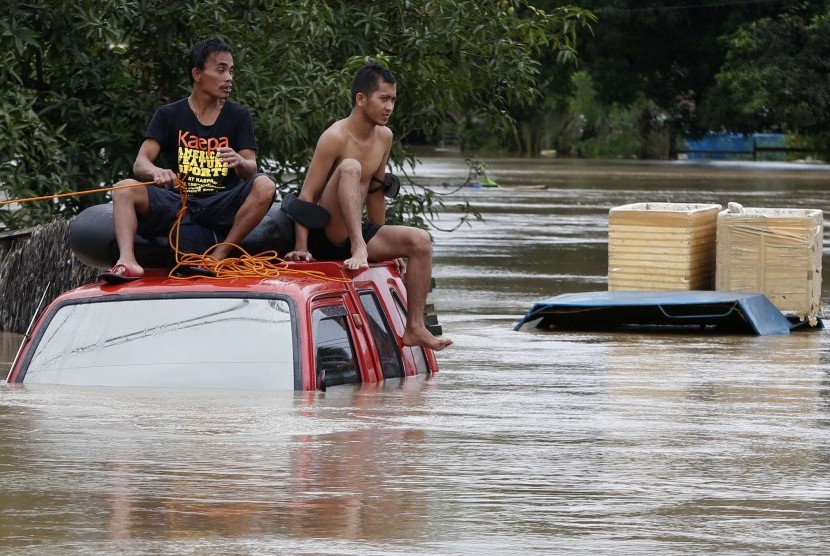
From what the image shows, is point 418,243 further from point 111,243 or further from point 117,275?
point 117,275

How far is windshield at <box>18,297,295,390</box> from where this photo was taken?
8.00 meters

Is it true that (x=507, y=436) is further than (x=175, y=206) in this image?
No

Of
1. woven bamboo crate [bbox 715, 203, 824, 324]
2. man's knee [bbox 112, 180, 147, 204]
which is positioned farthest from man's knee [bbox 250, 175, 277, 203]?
woven bamboo crate [bbox 715, 203, 824, 324]

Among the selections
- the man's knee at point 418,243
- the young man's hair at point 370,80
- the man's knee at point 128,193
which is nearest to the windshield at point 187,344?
the man's knee at point 128,193

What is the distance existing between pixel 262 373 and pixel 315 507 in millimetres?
2013

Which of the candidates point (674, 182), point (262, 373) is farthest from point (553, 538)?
point (674, 182)

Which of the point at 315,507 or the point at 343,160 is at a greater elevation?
the point at 343,160

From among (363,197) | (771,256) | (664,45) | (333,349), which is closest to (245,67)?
(771,256)

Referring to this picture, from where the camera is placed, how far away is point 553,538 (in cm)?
564

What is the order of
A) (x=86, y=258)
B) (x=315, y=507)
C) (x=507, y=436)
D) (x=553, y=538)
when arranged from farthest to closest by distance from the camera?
1. (x=86, y=258)
2. (x=507, y=436)
3. (x=315, y=507)
4. (x=553, y=538)

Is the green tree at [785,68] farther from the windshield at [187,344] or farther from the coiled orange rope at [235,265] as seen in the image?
the windshield at [187,344]

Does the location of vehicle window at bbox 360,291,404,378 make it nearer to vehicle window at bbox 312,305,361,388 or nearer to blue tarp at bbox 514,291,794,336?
vehicle window at bbox 312,305,361,388

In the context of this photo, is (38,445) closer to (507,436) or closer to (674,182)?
(507,436)

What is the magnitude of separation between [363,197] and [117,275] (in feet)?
6.25
